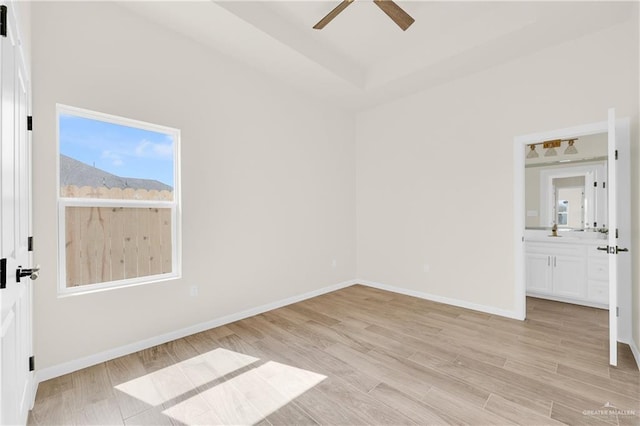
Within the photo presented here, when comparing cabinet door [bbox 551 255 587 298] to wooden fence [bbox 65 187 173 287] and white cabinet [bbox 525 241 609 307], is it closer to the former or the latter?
white cabinet [bbox 525 241 609 307]

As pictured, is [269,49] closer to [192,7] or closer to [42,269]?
[192,7]

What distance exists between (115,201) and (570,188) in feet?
20.3

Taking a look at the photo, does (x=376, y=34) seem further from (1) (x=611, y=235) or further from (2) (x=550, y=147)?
(2) (x=550, y=147)

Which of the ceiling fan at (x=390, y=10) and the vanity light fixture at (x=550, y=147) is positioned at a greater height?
the ceiling fan at (x=390, y=10)

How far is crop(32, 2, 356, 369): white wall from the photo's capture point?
7.29 feet

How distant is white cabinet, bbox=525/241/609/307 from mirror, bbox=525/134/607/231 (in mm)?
936

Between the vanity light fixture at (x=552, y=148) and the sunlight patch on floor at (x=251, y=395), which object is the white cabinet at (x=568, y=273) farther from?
the sunlight patch on floor at (x=251, y=395)

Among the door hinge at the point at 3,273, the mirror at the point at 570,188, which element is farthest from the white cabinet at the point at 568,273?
the door hinge at the point at 3,273

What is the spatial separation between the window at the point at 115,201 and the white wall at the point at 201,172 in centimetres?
11

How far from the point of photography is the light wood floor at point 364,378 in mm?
1814

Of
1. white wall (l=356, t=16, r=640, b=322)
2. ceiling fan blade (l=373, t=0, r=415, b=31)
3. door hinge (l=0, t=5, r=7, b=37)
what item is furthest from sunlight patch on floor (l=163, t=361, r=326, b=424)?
ceiling fan blade (l=373, t=0, r=415, b=31)

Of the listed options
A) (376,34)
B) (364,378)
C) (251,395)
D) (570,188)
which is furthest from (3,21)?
(570,188)

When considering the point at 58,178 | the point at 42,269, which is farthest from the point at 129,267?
the point at 58,178

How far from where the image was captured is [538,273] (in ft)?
13.6
